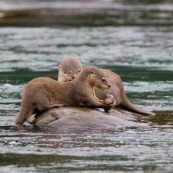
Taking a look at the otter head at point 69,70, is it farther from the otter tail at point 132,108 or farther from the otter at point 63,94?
the otter tail at point 132,108

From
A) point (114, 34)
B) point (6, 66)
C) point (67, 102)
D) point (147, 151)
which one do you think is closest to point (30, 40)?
point (114, 34)

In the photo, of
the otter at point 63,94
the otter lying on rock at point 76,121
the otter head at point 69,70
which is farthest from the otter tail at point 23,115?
the otter head at point 69,70

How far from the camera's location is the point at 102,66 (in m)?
23.8

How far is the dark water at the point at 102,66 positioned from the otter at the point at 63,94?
0.41 m

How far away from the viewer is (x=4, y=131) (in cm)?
1387

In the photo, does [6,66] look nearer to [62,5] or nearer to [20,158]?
[20,158]

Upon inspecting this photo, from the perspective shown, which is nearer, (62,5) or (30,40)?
(30,40)

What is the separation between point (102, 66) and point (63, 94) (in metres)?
9.26

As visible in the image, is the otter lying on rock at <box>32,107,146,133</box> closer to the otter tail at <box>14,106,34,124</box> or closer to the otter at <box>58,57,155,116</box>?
the otter tail at <box>14,106,34,124</box>

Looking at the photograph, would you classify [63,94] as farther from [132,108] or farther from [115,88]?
[132,108]

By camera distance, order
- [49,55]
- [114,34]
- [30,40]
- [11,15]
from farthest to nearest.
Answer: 1. [11,15]
2. [114,34]
3. [30,40]
4. [49,55]

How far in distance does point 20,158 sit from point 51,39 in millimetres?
19223

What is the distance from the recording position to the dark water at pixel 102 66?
11.8 meters

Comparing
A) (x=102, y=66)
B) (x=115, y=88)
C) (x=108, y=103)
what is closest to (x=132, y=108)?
(x=115, y=88)
